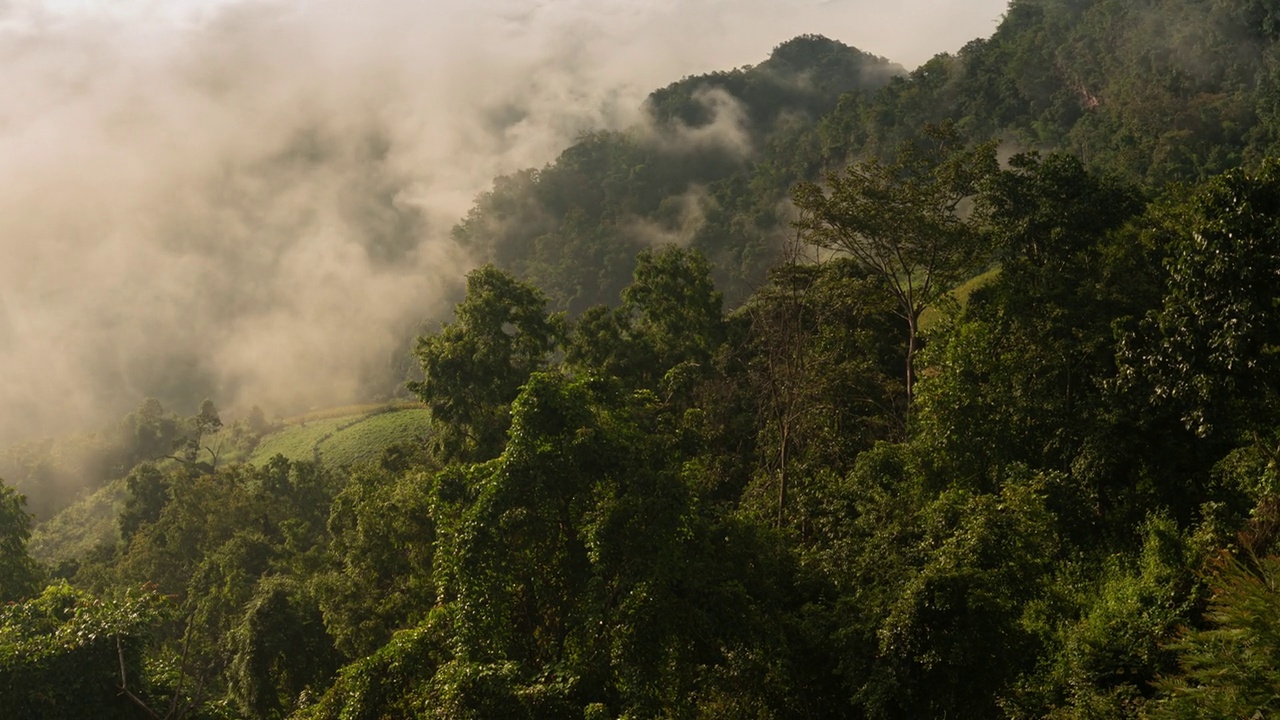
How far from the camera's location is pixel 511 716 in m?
9.36

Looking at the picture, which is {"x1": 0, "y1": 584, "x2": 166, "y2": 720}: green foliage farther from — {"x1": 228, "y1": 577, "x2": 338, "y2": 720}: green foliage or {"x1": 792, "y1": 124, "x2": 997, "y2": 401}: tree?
{"x1": 792, "y1": 124, "x2": 997, "y2": 401}: tree

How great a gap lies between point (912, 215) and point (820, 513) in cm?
836

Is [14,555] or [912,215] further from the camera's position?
[14,555]

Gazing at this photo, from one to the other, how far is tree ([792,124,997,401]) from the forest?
0.32 feet

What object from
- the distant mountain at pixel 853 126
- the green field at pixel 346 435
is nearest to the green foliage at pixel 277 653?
the distant mountain at pixel 853 126

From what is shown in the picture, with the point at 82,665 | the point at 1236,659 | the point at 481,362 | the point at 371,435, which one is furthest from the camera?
the point at 371,435

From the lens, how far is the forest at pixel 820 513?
1031cm

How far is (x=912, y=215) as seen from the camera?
20375 millimetres

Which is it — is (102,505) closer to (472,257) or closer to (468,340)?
(472,257)

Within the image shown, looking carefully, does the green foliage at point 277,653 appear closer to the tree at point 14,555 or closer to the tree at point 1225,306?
the tree at point 14,555

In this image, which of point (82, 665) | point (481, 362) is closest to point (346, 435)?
point (481, 362)

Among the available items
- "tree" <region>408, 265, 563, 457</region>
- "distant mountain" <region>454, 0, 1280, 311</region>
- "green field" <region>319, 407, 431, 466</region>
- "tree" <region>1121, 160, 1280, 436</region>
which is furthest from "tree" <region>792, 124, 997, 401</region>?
"green field" <region>319, 407, 431, 466</region>

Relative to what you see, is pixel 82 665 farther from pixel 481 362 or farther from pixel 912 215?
pixel 912 215

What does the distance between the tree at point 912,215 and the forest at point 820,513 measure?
0.32 feet
